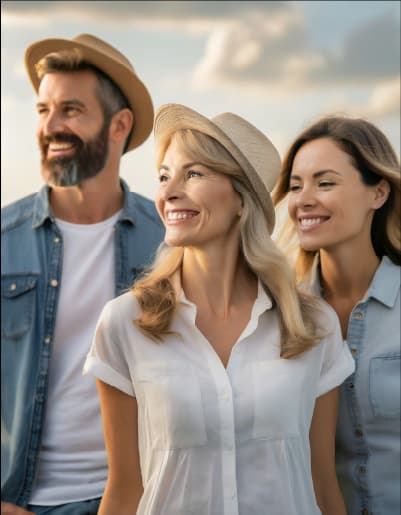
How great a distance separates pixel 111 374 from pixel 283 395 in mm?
608

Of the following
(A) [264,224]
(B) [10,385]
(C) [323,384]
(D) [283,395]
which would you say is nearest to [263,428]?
(D) [283,395]

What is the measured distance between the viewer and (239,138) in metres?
2.77

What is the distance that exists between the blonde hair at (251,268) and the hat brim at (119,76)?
155cm

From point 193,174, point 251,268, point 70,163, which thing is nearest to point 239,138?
point 193,174

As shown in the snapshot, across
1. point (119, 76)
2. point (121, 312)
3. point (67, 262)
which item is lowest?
point (121, 312)

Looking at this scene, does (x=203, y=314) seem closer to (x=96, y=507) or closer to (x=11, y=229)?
(x=96, y=507)

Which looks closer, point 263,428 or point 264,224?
point 263,428

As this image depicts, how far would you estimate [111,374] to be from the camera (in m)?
2.68

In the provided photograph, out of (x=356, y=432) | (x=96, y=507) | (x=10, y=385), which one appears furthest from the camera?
(x=10, y=385)

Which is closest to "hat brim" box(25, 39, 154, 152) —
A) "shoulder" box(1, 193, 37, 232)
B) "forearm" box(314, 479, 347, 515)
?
"shoulder" box(1, 193, 37, 232)

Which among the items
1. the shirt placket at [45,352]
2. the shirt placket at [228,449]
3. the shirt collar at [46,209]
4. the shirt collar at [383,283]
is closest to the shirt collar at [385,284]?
the shirt collar at [383,283]

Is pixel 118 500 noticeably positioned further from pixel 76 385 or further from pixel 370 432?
pixel 370 432

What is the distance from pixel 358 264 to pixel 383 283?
0.48 feet

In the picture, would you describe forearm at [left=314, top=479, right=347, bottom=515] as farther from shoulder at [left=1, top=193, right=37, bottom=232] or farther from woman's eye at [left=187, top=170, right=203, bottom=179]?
shoulder at [left=1, top=193, right=37, bottom=232]
